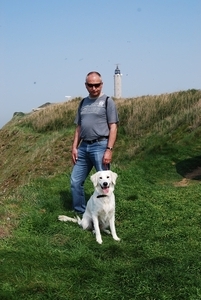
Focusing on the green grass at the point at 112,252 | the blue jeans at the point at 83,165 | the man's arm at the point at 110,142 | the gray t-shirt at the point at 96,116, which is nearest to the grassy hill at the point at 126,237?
the green grass at the point at 112,252

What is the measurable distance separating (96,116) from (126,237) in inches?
66.7

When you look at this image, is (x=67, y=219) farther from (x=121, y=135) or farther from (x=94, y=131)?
(x=121, y=135)

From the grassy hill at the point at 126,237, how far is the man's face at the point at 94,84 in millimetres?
1876

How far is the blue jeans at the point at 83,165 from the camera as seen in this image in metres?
5.90

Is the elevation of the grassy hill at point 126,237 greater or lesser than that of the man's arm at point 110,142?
lesser

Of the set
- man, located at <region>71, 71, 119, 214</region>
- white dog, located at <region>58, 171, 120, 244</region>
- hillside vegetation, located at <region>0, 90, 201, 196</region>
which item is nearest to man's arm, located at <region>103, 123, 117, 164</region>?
man, located at <region>71, 71, 119, 214</region>

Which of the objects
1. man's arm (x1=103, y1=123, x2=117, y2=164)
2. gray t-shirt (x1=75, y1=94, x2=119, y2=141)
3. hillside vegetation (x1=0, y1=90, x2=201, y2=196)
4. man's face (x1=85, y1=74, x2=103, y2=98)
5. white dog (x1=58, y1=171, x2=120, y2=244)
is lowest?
hillside vegetation (x1=0, y1=90, x2=201, y2=196)

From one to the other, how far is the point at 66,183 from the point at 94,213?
3044 millimetres

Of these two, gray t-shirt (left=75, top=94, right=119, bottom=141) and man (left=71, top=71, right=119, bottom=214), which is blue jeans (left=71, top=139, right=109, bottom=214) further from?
gray t-shirt (left=75, top=94, right=119, bottom=141)

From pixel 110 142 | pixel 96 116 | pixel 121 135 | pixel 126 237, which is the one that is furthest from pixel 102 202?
pixel 121 135

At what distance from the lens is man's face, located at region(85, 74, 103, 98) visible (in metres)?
5.52

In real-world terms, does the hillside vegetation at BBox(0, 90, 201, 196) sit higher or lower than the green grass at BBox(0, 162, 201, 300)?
lower

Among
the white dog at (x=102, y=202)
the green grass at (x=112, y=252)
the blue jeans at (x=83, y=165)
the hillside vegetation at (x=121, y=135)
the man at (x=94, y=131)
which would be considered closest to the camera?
the green grass at (x=112, y=252)

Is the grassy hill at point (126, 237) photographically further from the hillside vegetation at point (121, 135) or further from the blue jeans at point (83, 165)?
the blue jeans at point (83, 165)
